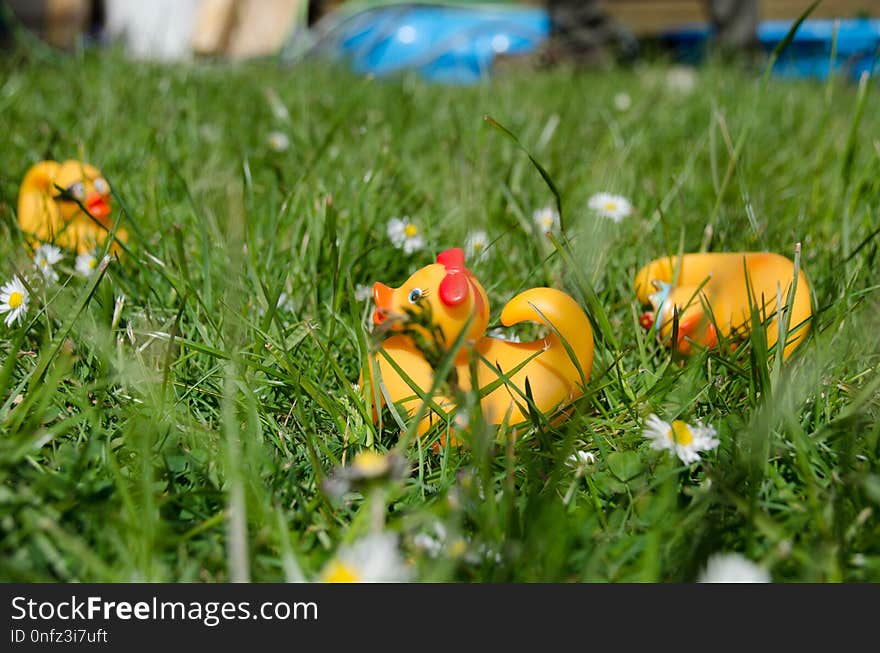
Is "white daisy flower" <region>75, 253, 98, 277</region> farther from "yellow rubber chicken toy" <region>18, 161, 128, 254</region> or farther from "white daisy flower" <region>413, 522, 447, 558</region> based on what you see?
"white daisy flower" <region>413, 522, 447, 558</region>

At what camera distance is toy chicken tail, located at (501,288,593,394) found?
1009mm

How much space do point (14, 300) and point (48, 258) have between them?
0.67ft

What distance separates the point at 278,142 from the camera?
2125mm

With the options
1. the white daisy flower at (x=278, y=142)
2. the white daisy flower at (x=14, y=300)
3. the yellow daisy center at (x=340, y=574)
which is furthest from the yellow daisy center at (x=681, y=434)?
the white daisy flower at (x=278, y=142)

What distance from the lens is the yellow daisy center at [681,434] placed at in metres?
0.94

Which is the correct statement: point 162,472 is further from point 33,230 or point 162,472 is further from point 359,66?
point 359,66

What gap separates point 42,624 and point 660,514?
62 centimetres

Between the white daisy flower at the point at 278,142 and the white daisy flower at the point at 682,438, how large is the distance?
1.41 m

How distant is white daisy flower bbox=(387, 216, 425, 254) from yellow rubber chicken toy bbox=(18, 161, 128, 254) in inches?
19.3

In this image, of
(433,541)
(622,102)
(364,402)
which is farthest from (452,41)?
(433,541)

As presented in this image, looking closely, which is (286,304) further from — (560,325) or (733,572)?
(733,572)

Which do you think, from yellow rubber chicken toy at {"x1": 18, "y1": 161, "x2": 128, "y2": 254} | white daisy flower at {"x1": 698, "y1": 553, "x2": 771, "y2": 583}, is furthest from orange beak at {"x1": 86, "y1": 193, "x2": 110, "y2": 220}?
white daisy flower at {"x1": 698, "y1": 553, "x2": 771, "y2": 583}

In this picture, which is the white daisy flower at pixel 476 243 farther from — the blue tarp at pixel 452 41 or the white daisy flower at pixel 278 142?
the blue tarp at pixel 452 41

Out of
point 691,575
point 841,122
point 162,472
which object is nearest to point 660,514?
point 691,575
